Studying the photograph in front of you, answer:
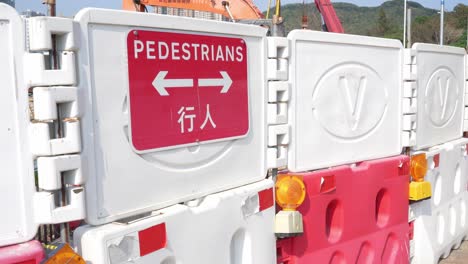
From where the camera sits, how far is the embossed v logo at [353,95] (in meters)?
3.12

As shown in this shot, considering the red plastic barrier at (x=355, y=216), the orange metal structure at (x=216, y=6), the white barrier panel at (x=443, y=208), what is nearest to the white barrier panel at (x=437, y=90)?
the white barrier panel at (x=443, y=208)

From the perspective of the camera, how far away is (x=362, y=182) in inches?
125

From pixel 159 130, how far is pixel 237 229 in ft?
2.16

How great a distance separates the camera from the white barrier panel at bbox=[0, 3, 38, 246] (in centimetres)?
166

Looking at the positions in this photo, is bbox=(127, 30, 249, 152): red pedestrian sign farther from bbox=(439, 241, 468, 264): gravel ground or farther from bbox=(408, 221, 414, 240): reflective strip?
bbox=(439, 241, 468, 264): gravel ground

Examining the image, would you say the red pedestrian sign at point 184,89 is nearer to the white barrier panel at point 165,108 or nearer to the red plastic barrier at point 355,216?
the white barrier panel at point 165,108

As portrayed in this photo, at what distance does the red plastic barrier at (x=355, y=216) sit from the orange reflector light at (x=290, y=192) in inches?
4.2

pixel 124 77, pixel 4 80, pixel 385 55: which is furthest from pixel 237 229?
pixel 385 55

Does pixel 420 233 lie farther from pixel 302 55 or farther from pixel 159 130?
pixel 159 130

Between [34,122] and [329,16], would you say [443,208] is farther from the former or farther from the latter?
[329,16]

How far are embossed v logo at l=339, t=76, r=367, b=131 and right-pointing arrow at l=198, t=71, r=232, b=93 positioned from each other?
91cm

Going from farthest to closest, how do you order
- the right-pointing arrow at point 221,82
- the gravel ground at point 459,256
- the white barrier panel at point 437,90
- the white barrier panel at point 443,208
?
the gravel ground at point 459,256 < the white barrier panel at point 443,208 < the white barrier panel at point 437,90 < the right-pointing arrow at point 221,82

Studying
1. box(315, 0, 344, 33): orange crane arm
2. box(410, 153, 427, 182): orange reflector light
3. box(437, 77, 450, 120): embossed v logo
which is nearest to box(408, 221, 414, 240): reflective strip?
box(410, 153, 427, 182): orange reflector light

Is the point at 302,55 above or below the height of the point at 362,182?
above
